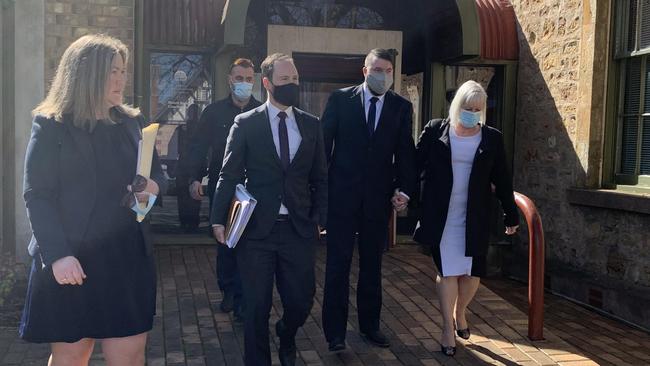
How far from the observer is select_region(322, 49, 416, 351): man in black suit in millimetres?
Answer: 4762

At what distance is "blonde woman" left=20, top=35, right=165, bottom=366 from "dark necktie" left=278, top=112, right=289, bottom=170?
3.51 feet

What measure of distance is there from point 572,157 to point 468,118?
9.27 feet

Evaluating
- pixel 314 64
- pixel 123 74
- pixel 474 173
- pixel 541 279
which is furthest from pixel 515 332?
pixel 314 64

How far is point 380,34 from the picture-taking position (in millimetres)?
8055

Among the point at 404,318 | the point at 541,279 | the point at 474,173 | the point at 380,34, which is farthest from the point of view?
the point at 380,34

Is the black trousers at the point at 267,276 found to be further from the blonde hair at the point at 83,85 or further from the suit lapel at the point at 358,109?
the blonde hair at the point at 83,85

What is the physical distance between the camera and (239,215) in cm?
387

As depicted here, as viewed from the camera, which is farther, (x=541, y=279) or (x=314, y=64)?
(x=314, y=64)

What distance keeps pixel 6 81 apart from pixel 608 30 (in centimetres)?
561

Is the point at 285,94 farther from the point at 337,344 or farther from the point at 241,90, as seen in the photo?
the point at 337,344

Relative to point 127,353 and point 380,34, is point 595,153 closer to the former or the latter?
point 380,34

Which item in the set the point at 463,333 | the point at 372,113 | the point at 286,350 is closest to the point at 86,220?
the point at 286,350

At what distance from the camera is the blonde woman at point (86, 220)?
291cm

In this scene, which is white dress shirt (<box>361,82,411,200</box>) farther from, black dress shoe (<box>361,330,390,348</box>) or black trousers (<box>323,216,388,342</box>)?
black dress shoe (<box>361,330,390,348</box>)
